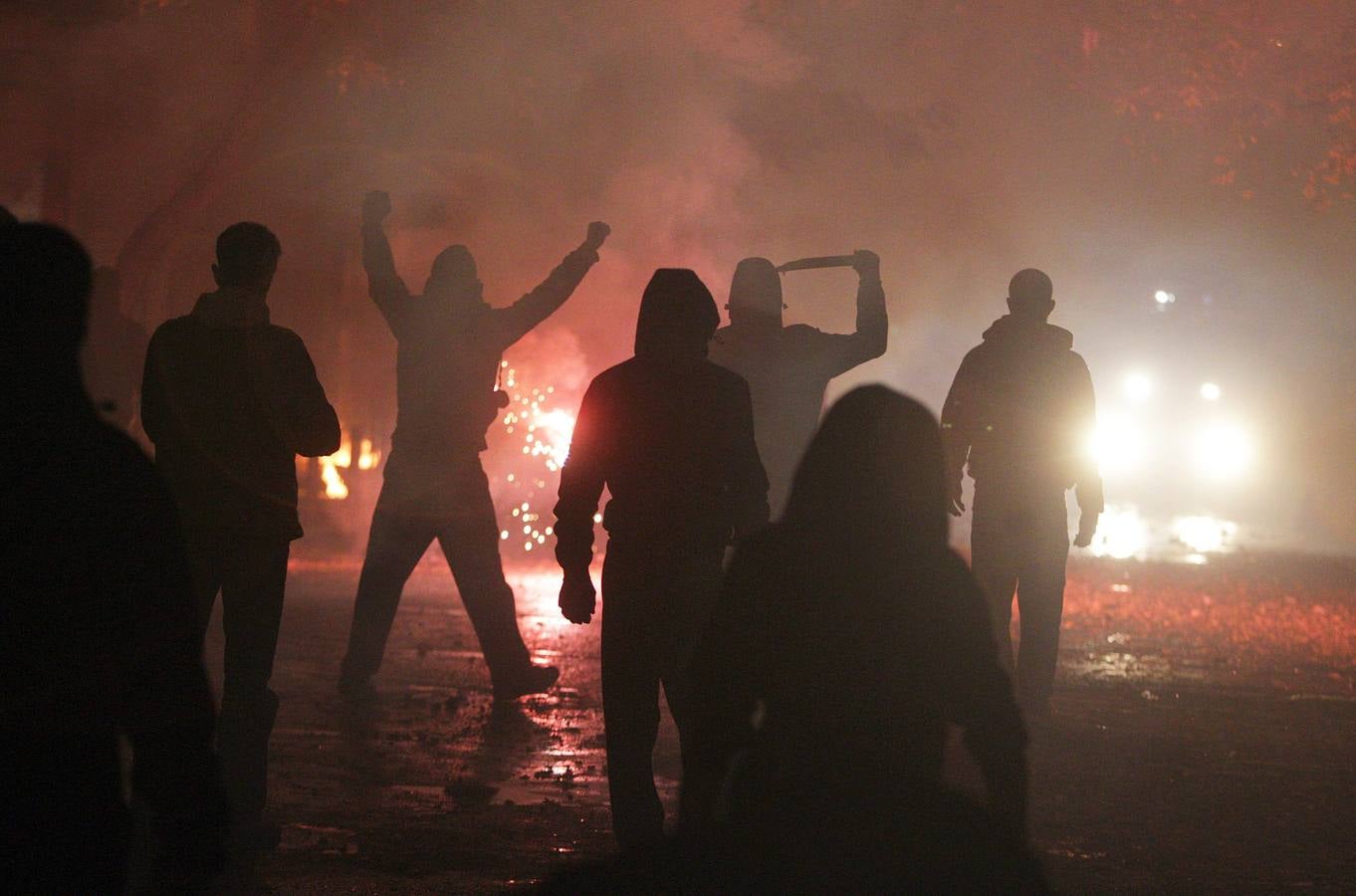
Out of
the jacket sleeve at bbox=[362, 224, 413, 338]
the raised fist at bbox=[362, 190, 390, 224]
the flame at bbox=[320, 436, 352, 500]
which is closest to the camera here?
the raised fist at bbox=[362, 190, 390, 224]

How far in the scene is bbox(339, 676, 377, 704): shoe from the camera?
756 centimetres

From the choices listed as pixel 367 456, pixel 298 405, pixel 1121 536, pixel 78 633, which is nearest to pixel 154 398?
pixel 298 405

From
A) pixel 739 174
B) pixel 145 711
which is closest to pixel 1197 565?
pixel 739 174

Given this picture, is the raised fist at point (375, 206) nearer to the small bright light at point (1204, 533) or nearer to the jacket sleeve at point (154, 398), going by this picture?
the jacket sleeve at point (154, 398)

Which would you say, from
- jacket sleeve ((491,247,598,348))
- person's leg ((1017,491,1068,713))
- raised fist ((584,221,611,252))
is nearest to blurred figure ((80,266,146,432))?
jacket sleeve ((491,247,598,348))

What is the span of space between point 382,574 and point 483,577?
492mm

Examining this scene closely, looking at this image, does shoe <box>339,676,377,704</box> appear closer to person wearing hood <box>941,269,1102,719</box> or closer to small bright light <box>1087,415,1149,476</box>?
person wearing hood <box>941,269,1102,719</box>

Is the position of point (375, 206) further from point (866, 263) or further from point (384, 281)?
point (866, 263)

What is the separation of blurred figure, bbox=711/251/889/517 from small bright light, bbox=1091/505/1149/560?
36.9 ft

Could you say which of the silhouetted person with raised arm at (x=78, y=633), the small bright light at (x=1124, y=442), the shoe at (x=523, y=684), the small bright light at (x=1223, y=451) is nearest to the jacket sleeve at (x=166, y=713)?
the silhouetted person with raised arm at (x=78, y=633)

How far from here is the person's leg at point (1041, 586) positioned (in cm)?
723

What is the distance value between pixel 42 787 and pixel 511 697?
17.6 feet

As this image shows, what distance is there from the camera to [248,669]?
181 inches

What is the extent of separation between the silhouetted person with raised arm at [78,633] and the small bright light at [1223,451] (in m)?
43.5
